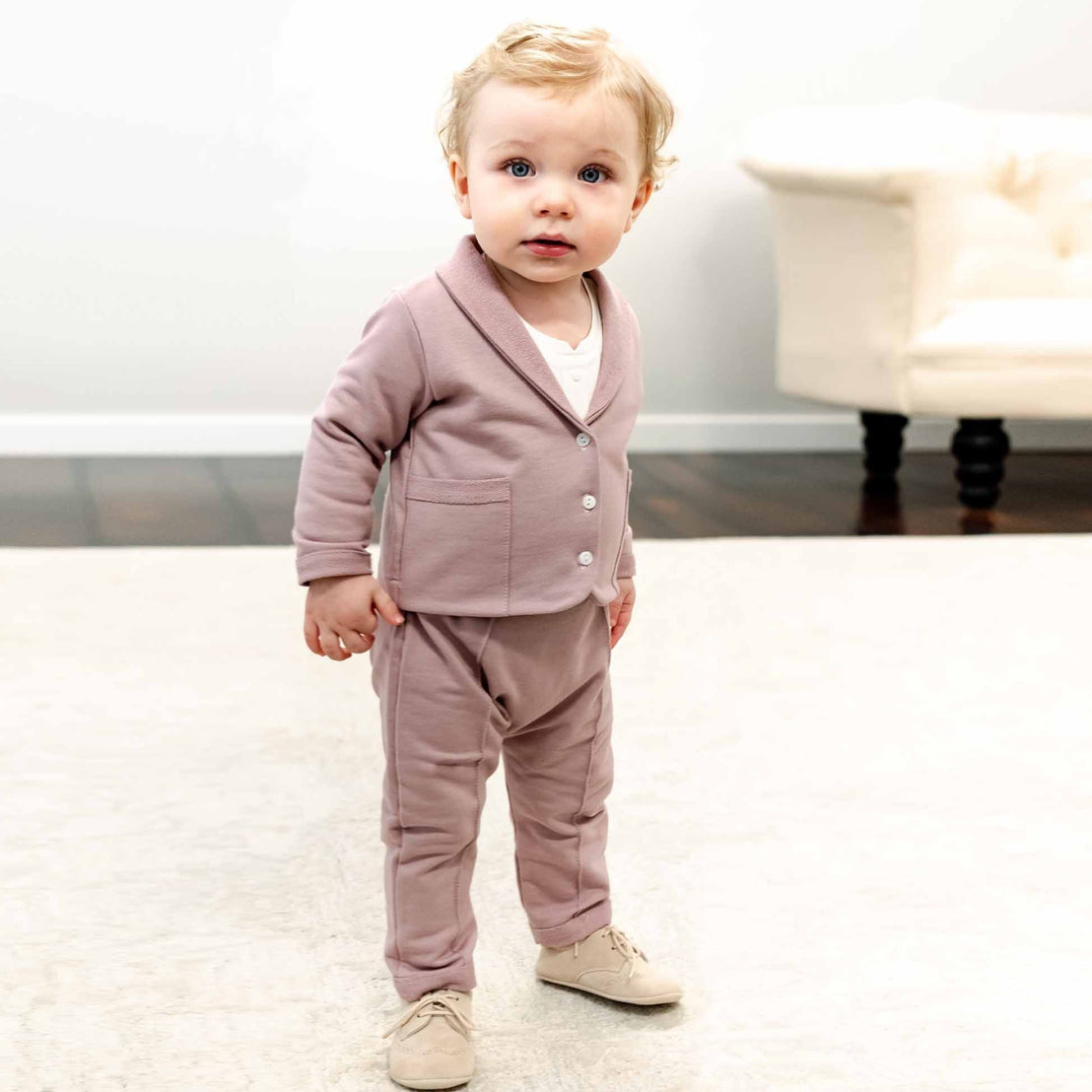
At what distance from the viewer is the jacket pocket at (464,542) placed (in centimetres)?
97

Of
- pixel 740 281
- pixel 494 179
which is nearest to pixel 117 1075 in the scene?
pixel 494 179

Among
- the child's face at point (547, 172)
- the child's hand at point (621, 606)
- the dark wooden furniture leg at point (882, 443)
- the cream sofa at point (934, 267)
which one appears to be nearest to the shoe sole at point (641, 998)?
the child's hand at point (621, 606)

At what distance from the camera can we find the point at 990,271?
314 centimetres

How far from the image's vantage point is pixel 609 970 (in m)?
1.09

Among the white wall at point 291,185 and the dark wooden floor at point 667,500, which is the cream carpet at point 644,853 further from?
the white wall at point 291,185

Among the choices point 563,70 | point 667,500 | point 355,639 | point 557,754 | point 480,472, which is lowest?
point 667,500

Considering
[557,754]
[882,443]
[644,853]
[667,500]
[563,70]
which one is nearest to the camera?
[563,70]

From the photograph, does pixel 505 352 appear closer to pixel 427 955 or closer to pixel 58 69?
pixel 427 955

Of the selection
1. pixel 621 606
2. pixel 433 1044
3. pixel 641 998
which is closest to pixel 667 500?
pixel 621 606

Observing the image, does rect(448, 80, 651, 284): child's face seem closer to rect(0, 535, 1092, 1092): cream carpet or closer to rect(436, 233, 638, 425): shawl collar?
rect(436, 233, 638, 425): shawl collar

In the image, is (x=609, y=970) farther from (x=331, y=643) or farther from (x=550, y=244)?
(x=550, y=244)

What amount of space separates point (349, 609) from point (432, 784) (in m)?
0.13

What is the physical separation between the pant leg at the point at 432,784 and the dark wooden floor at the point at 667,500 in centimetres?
157

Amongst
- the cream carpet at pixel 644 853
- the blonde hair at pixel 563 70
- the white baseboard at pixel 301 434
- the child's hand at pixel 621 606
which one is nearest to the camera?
the blonde hair at pixel 563 70
